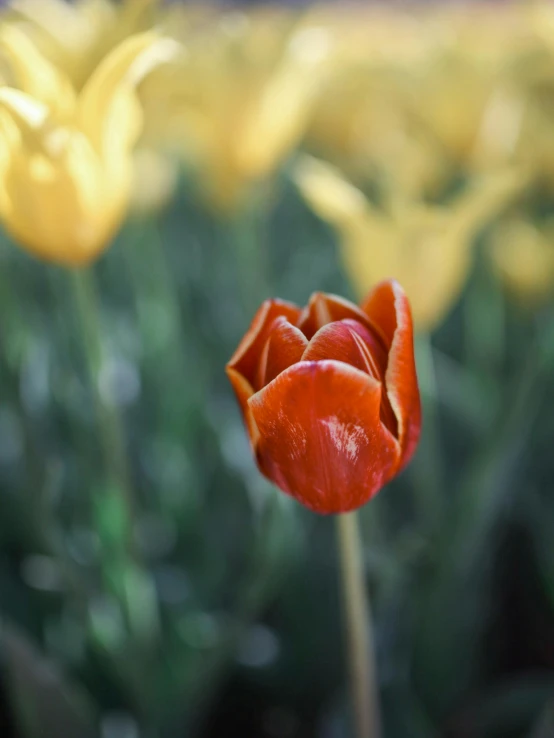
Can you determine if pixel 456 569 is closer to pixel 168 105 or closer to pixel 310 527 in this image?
pixel 310 527

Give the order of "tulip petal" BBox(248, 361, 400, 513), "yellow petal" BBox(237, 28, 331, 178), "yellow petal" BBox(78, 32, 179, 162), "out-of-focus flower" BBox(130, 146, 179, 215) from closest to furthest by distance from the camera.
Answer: "tulip petal" BBox(248, 361, 400, 513) < "yellow petal" BBox(78, 32, 179, 162) < "yellow petal" BBox(237, 28, 331, 178) < "out-of-focus flower" BBox(130, 146, 179, 215)

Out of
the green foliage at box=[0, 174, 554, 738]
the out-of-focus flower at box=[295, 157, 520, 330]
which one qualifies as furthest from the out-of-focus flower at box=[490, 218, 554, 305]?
the out-of-focus flower at box=[295, 157, 520, 330]

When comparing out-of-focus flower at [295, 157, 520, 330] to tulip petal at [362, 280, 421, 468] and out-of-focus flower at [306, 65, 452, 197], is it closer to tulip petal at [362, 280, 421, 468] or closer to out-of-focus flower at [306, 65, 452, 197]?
tulip petal at [362, 280, 421, 468]

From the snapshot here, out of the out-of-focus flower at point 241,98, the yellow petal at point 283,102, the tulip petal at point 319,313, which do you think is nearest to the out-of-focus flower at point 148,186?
the out-of-focus flower at point 241,98

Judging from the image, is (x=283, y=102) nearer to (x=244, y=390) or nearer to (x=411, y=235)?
(x=411, y=235)

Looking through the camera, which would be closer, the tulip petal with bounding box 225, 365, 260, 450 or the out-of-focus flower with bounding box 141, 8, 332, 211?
the tulip petal with bounding box 225, 365, 260, 450

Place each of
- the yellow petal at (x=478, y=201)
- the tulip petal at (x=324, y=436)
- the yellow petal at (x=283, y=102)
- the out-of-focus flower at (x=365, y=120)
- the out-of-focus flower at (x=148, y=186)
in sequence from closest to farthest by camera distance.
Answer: the tulip petal at (x=324, y=436)
the yellow petal at (x=478, y=201)
the yellow petal at (x=283, y=102)
the out-of-focus flower at (x=148, y=186)
the out-of-focus flower at (x=365, y=120)

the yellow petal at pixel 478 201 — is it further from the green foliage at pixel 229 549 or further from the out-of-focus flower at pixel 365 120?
the out-of-focus flower at pixel 365 120

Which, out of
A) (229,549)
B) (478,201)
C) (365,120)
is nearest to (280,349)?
(478,201)

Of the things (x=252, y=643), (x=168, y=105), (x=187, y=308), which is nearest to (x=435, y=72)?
(x=168, y=105)
